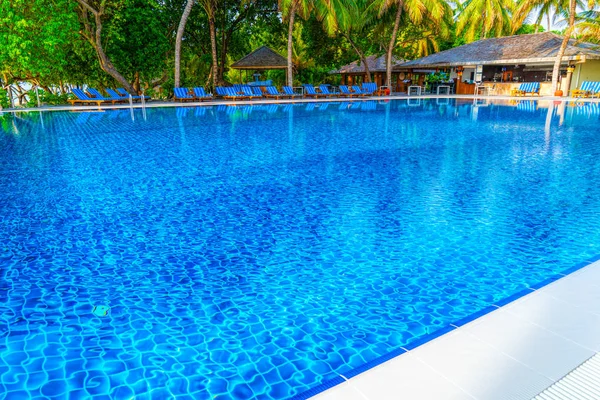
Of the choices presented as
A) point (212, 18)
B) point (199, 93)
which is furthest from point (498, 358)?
point (212, 18)

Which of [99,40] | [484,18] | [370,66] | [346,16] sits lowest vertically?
[370,66]

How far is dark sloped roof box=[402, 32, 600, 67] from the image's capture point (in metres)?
22.6

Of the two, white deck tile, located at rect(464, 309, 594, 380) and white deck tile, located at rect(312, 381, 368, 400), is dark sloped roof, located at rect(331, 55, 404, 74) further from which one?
white deck tile, located at rect(312, 381, 368, 400)

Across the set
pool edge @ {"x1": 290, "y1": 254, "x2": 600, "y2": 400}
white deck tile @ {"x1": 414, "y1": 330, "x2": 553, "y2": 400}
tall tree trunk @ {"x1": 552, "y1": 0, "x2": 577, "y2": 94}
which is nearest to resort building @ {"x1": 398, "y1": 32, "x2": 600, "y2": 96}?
tall tree trunk @ {"x1": 552, "y1": 0, "x2": 577, "y2": 94}

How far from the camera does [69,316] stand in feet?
10.1

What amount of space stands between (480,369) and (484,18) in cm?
3452

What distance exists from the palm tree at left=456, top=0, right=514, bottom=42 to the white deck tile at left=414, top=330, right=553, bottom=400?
3260 cm

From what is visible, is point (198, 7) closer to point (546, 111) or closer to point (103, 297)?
point (546, 111)

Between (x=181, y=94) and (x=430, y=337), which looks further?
(x=181, y=94)

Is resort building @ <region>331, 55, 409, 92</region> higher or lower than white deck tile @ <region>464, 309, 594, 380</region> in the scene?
higher

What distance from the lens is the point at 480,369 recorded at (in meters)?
2.21

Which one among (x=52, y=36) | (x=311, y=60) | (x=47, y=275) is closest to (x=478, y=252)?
(x=47, y=275)

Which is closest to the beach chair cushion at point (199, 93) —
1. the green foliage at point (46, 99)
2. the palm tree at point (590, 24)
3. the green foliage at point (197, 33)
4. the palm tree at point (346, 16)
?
the green foliage at point (197, 33)

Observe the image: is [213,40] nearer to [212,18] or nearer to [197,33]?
[212,18]
